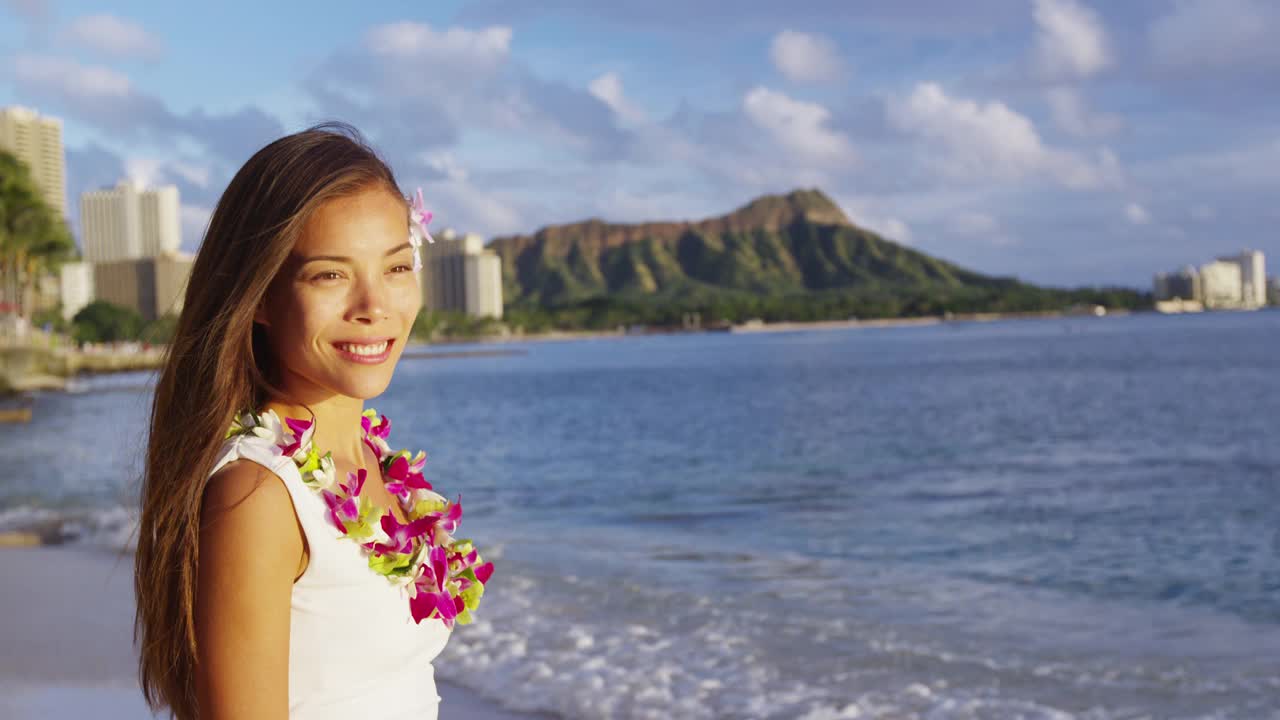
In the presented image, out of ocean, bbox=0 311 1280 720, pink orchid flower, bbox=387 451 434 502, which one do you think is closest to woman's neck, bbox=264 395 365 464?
pink orchid flower, bbox=387 451 434 502

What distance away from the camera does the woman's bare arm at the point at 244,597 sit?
1531 millimetres

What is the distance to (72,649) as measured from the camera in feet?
21.6

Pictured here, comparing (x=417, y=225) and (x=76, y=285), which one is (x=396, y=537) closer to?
(x=417, y=225)

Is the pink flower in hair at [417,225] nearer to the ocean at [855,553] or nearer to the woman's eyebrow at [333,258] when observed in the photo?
the woman's eyebrow at [333,258]

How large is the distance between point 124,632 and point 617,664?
3032mm

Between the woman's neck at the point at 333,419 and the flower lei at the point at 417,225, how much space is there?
257 millimetres

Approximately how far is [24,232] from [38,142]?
113 m

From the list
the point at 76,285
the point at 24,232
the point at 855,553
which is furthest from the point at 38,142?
the point at 855,553

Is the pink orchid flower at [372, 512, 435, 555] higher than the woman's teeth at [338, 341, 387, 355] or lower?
lower

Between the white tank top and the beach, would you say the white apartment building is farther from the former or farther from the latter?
the white tank top

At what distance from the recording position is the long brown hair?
1663mm

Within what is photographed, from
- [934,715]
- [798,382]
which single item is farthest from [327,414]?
[798,382]

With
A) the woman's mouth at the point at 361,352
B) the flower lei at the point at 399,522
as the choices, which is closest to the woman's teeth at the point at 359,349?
the woman's mouth at the point at 361,352

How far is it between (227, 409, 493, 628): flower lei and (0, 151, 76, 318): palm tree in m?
70.8
